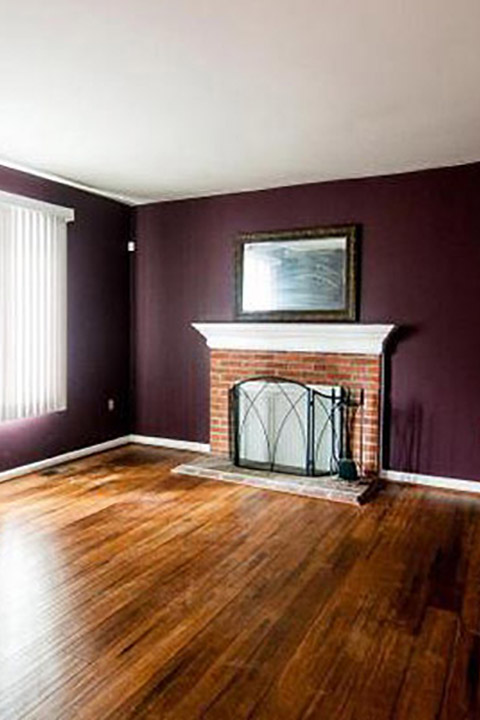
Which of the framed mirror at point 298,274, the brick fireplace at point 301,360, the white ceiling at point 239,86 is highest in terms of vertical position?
the white ceiling at point 239,86

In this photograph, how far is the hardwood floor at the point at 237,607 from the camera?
1.85 metres

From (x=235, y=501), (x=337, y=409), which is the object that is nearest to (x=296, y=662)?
(x=235, y=501)

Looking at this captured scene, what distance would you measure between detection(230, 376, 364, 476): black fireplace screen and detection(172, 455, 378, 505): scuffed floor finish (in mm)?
166

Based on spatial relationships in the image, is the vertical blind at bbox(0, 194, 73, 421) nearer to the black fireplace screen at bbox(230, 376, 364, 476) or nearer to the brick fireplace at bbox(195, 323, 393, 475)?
the brick fireplace at bbox(195, 323, 393, 475)

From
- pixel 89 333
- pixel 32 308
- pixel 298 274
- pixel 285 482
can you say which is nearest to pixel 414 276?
pixel 298 274

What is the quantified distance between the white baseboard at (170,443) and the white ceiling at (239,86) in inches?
99.0

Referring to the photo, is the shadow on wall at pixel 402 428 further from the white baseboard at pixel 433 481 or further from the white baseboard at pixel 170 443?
the white baseboard at pixel 170 443

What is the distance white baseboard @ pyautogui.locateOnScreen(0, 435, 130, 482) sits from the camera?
172 inches

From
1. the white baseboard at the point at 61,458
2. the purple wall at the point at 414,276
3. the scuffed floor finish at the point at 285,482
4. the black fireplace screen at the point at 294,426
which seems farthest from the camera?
the black fireplace screen at the point at 294,426

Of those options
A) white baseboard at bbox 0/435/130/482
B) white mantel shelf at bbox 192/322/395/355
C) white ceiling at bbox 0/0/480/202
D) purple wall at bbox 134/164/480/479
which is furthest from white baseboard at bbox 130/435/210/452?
white ceiling at bbox 0/0/480/202

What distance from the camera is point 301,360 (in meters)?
4.73

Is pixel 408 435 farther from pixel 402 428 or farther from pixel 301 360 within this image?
pixel 301 360

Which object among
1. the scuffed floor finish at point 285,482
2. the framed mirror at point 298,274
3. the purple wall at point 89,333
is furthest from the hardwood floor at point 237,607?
the framed mirror at point 298,274

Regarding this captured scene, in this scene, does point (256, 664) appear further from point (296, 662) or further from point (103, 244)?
point (103, 244)
